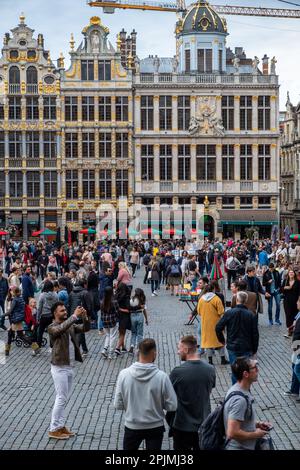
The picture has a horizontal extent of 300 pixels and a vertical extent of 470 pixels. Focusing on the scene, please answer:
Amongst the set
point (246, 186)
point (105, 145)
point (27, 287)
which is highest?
point (105, 145)

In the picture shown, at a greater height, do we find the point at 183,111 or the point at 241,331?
the point at 183,111

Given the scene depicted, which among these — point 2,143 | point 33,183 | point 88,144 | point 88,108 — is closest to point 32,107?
point 2,143

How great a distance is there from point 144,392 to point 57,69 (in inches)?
2223

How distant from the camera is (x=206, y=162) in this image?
64062 millimetres

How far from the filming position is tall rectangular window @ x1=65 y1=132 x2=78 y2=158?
62656 millimetres

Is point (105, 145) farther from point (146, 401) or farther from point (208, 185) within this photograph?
point (146, 401)

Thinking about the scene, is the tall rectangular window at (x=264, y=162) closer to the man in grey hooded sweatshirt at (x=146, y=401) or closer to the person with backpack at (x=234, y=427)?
the man in grey hooded sweatshirt at (x=146, y=401)

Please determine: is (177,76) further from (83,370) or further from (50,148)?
(83,370)

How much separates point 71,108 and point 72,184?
5.18 metres

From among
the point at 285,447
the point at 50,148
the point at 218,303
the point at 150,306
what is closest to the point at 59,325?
the point at 285,447

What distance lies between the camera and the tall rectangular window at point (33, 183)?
63.1 meters

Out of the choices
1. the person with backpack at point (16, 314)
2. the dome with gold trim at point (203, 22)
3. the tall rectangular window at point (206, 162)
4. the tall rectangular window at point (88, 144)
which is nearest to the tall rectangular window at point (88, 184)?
the tall rectangular window at point (88, 144)

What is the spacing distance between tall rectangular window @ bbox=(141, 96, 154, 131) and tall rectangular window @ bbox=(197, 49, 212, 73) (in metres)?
4.49
